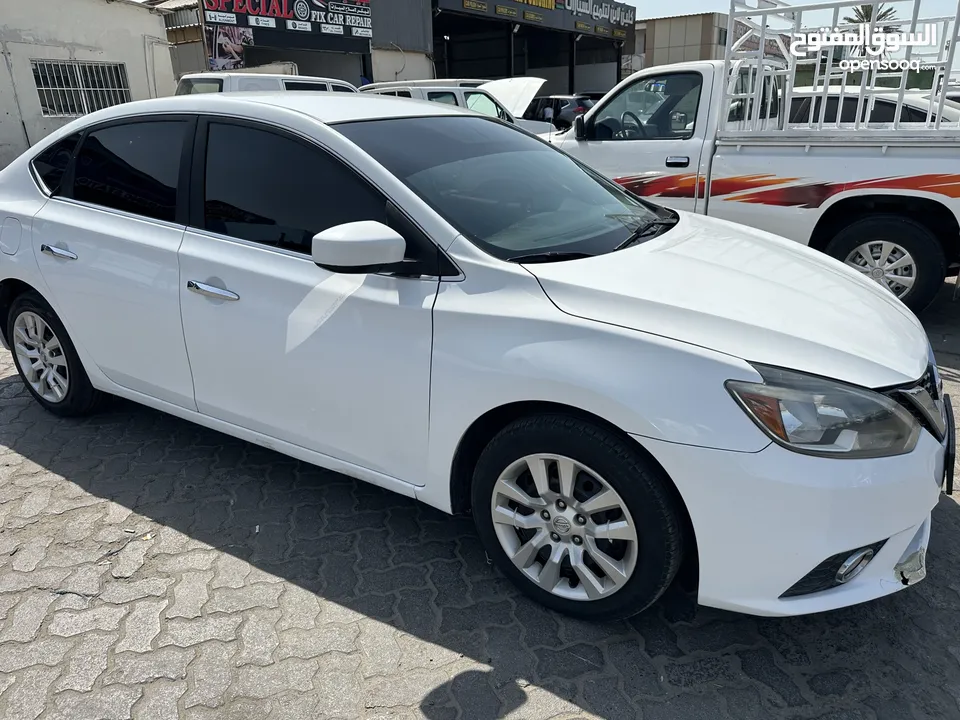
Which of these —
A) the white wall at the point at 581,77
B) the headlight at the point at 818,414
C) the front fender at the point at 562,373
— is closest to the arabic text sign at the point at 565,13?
the white wall at the point at 581,77

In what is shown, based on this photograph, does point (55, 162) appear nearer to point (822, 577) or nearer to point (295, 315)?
point (295, 315)

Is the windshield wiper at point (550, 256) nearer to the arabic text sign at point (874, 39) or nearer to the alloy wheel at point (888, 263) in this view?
the alloy wheel at point (888, 263)

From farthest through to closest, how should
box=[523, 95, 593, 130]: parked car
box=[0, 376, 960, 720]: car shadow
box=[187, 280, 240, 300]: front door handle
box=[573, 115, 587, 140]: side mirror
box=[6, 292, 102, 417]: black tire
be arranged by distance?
box=[523, 95, 593, 130]: parked car
box=[573, 115, 587, 140]: side mirror
box=[6, 292, 102, 417]: black tire
box=[187, 280, 240, 300]: front door handle
box=[0, 376, 960, 720]: car shadow

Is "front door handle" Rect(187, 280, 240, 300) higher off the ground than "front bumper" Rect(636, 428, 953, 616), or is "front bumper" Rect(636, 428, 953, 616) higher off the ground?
"front door handle" Rect(187, 280, 240, 300)

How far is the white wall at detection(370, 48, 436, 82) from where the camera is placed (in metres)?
21.9

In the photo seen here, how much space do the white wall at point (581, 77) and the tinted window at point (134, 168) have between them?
35.1m

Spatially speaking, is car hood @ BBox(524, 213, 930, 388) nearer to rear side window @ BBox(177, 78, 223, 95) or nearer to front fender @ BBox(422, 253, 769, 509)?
front fender @ BBox(422, 253, 769, 509)

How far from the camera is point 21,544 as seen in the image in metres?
2.96

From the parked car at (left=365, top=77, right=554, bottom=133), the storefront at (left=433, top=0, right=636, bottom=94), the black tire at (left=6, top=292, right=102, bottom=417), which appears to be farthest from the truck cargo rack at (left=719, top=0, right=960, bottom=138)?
the storefront at (left=433, top=0, right=636, bottom=94)

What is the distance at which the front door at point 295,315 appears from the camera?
2.50 metres

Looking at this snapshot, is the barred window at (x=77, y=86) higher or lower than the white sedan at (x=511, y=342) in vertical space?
higher

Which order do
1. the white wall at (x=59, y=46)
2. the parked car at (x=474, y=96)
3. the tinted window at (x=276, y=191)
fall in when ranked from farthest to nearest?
1. the white wall at (x=59, y=46)
2. the parked car at (x=474, y=96)
3. the tinted window at (x=276, y=191)

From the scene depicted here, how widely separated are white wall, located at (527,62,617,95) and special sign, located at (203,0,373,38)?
56.1 feet

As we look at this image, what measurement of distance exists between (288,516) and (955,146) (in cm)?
469
